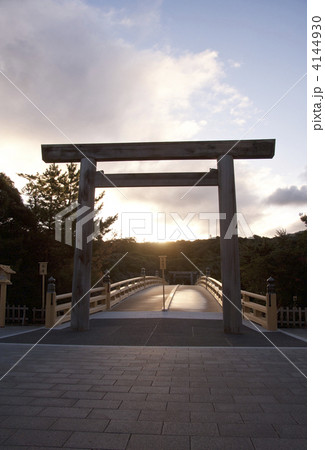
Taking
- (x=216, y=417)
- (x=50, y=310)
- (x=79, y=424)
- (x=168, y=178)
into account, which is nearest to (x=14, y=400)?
(x=79, y=424)

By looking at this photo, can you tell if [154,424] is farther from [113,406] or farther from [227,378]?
[227,378]

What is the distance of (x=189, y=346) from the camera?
23.5 ft

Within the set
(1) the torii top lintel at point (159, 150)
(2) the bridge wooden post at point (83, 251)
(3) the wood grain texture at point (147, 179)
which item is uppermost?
(1) the torii top lintel at point (159, 150)

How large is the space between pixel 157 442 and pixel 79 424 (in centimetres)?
80

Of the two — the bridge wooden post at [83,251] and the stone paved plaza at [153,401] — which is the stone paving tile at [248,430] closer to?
the stone paved plaza at [153,401]

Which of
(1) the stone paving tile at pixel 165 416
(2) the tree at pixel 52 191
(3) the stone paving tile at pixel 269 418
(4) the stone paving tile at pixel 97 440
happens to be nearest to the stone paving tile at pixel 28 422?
(4) the stone paving tile at pixel 97 440

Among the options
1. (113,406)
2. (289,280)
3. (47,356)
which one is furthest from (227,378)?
(289,280)

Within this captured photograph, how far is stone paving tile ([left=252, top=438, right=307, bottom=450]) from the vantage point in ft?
9.51

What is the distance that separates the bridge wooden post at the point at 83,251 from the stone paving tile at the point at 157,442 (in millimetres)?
A: 6481

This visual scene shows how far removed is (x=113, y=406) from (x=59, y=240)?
18.2 metres

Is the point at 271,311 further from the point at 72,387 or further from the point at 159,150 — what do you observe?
the point at 72,387

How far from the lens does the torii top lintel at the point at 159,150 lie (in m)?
9.35

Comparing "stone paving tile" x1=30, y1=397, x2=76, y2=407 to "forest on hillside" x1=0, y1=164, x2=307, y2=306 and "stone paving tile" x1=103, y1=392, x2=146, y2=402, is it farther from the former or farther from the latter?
"forest on hillside" x1=0, y1=164, x2=307, y2=306

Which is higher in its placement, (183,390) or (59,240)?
(59,240)
